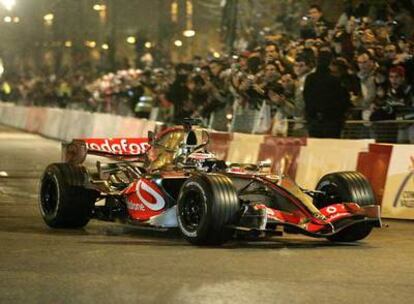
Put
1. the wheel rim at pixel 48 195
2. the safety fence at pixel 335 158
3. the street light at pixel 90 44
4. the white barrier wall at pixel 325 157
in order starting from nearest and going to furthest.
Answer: the wheel rim at pixel 48 195 → the safety fence at pixel 335 158 → the white barrier wall at pixel 325 157 → the street light at pixel 90 44

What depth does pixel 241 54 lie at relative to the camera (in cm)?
2134

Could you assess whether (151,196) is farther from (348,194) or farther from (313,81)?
(313,81)

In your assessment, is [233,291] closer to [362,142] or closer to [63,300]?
[63,300]

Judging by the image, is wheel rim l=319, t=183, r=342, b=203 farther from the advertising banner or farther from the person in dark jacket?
the person in dark jacket

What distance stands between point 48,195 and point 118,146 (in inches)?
50.3

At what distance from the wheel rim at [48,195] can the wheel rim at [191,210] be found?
2.01 metres

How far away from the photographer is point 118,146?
12.7m

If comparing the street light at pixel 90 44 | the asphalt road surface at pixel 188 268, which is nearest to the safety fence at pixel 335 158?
the asphalt road surface at pixel 188 268

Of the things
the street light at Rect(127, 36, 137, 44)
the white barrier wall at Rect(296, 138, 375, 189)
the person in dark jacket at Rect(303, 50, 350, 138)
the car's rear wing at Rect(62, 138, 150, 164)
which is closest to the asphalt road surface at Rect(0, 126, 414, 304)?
the car's rear wing at Rect(62, 138, 150, 164)

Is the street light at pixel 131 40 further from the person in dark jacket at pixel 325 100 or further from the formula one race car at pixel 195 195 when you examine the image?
the formula one race car at pixel 195 195

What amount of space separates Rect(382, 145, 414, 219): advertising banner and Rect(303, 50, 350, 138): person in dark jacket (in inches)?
103

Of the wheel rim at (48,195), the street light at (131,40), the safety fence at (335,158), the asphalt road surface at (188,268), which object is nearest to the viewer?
the asphalt road surface at (188,268)

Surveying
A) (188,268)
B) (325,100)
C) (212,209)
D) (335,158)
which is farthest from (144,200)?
(325,100)

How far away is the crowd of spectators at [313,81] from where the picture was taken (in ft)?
52.6
